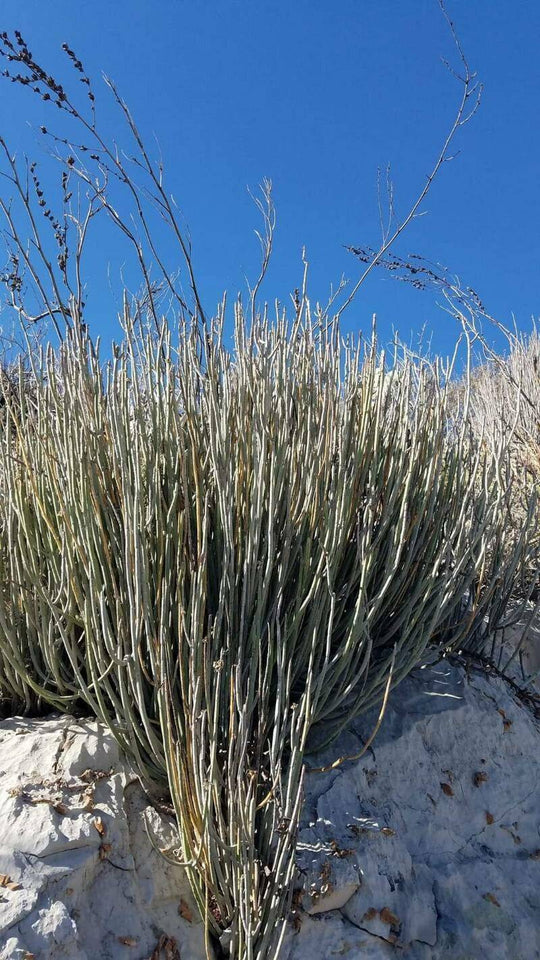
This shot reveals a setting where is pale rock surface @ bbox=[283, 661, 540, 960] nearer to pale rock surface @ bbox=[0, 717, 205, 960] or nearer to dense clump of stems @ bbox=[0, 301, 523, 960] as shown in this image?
dense clump of stems @ bbox=[0, 301, 523, 960]

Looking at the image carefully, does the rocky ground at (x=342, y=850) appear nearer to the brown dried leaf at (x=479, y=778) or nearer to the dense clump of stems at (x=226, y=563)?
the brown dried leaf at (x=479, y=778)

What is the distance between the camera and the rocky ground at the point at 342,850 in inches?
70.5

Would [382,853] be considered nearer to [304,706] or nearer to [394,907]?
[394,907]

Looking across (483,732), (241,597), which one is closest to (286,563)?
(241,597)

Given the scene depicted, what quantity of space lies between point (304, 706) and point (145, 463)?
2.78 ft

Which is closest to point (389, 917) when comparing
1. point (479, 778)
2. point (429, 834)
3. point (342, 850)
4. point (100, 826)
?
point (342, 850)

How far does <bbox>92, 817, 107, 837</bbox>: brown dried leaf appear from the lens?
1.89 metres

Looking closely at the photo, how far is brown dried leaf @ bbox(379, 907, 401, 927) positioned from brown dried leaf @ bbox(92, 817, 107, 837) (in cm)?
77

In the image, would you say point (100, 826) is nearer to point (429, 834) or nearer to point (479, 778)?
point (429, 834)

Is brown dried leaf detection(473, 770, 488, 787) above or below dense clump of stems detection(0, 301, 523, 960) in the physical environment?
below

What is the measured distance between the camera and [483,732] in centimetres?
263

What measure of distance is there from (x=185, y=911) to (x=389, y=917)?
1.81ft

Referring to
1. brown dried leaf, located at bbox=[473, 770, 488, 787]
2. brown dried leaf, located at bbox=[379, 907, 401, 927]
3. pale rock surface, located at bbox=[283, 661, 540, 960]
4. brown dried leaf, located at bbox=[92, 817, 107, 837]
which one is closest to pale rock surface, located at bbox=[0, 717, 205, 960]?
brown dried leaf, located at bbox=[92, 817, 107, 837]

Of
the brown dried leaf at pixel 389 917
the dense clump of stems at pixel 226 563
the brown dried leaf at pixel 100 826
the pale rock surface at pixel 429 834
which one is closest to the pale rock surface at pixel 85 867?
the brown dried leaf at pixel 100 826
